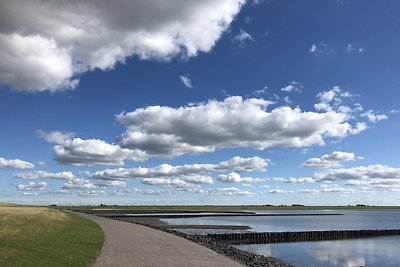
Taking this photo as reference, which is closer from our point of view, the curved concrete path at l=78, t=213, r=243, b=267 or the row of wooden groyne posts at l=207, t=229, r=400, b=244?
the curved concrete path at l=78, t=213, r=243, b=267

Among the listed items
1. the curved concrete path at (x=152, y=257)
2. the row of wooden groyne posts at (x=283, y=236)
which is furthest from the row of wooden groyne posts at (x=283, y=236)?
the curved concrete path at (x=152, y=257)

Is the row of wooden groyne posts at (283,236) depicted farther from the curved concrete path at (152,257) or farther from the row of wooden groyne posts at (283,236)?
the curved concrete path at (152,257)

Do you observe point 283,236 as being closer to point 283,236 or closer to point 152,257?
point 283,236

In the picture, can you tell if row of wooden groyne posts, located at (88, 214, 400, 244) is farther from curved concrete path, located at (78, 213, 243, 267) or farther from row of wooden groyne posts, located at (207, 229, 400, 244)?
curved concrete path, located at (78, 213, 243, 267)

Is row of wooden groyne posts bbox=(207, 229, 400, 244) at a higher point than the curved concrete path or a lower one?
lower

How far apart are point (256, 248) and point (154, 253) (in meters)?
25.8

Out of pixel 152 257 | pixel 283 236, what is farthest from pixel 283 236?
pixel 152 257

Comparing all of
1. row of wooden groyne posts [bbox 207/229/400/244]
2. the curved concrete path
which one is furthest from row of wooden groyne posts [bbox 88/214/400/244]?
the curved concrete path

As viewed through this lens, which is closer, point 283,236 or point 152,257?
point 152,257

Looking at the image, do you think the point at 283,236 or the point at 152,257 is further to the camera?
the point at 283,236

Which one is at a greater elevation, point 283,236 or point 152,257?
point 152,257

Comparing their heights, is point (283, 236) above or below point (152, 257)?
below

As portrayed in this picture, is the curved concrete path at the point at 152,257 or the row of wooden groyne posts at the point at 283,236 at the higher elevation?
the curved concrete path at the point at 152,257

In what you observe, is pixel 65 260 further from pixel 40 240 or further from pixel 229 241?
pixel 229 241
